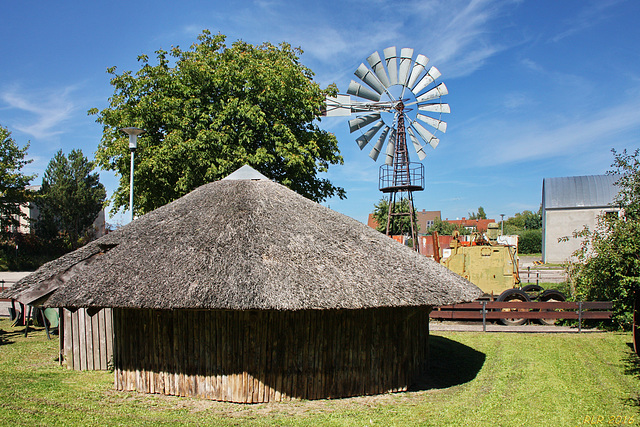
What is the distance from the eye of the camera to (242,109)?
19.0 m

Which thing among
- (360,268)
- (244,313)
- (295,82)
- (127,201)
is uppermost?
→ (295,82)

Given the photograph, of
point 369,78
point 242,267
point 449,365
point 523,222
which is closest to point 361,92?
point 369,78

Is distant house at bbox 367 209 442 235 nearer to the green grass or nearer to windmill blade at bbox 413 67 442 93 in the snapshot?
windmill blade at bbox 413 67 442 93

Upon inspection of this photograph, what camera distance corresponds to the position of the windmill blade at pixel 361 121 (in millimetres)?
22766

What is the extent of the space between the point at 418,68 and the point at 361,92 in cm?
286

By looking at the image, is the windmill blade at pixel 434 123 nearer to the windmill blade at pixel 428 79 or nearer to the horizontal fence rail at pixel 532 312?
the windmill blade at pixel 428 79

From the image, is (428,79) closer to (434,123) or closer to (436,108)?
(436,108)

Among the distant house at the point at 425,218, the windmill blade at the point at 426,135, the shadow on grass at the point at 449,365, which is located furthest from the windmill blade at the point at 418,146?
the distant house at the point at 425,218

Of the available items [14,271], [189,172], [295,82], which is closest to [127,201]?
[189,172]

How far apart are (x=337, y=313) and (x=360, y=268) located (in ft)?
3.30

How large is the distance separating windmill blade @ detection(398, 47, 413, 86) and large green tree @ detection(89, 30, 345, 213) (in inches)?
164

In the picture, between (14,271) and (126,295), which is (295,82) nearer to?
(126,295)

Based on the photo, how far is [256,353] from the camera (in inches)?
344

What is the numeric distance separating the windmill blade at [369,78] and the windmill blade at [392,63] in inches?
22.9
